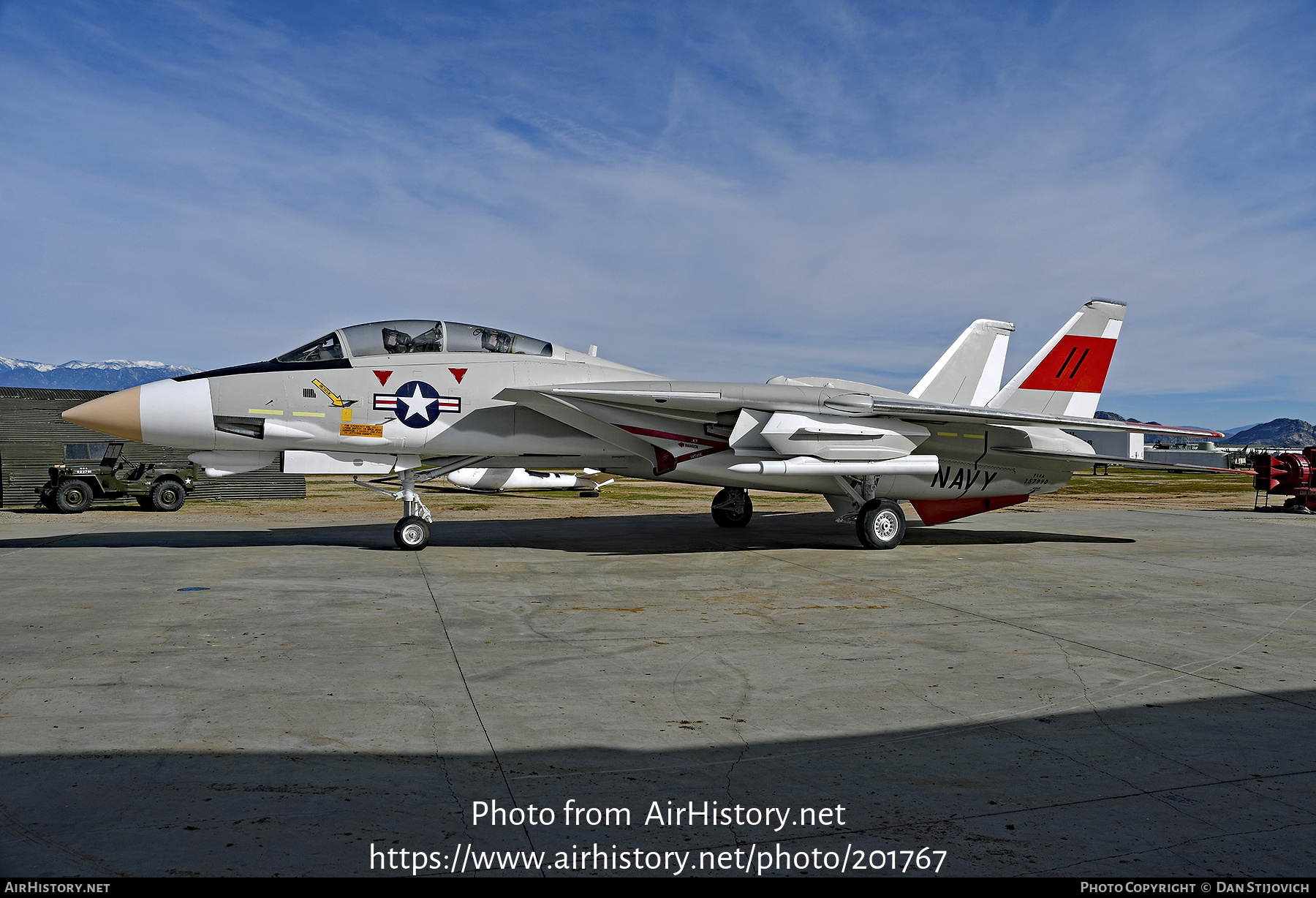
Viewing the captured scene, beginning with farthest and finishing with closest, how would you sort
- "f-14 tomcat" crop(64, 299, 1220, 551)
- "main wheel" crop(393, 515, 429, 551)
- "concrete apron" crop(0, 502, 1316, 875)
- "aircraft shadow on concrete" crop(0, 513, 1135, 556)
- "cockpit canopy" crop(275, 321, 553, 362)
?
1. "aircraft shadow on concrete" crop(0, 513, 1135, 556)
2. "main wheel" crop(393, 515, 429, 551)
3. "cockpit canopy" crop(275, 321, 553, 362)
4. "f-14 tomcat" crop(64, 299, 1220, 551)
5. "concrete apron" crop(0, 502, 1316, 875)

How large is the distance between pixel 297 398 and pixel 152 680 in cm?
629

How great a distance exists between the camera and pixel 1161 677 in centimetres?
525

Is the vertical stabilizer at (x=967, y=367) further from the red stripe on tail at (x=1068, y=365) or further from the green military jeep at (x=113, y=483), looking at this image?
the green military jeep at (x=113, y=483)

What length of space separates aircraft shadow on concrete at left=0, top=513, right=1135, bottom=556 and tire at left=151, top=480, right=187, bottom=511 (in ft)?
26.2

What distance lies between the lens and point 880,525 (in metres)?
12.5

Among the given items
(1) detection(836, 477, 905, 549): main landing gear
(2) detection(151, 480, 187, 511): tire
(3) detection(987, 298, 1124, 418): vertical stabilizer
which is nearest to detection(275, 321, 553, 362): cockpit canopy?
(1) detection(836, 477, 905, 549): main landing gear

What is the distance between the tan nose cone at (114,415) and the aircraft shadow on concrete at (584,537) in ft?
8.23

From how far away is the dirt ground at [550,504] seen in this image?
20.2 m

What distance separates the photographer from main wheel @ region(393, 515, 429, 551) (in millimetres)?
11383

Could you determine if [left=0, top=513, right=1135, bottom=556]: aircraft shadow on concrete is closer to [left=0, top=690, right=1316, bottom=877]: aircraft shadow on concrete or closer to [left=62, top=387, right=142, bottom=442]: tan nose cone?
[left=62, top=387, right=142, bottom=442]: tan nose cone

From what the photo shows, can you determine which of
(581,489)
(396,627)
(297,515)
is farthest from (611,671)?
(581,489)

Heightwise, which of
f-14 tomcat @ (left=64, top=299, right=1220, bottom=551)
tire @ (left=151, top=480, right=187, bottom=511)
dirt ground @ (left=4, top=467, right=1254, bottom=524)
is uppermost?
f-14 tomcat @ (left=64, top=299, right=1220, bottom=551)

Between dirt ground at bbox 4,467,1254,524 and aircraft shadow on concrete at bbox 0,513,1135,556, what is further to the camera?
dirt ground at bbox 4,467,1254,524

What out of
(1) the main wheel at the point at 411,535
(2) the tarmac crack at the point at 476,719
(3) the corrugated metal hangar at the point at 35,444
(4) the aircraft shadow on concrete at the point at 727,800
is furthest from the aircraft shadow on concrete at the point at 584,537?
(3) the corrugated metal hangar at the point at 35,444
